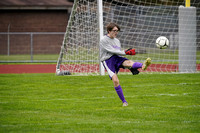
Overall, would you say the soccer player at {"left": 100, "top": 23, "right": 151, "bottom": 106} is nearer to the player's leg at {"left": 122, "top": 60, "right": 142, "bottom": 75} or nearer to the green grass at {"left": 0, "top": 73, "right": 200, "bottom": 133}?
the player's leg at {"left": 122, "top": 60, "right": 142, "bottom": 75}

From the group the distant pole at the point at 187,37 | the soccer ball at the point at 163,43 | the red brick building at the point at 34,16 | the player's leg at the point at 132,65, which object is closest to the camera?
the player's leg at the point at 132,65

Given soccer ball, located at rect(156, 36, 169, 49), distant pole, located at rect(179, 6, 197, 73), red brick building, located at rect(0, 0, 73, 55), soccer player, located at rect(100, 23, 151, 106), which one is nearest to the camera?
soccer player, located at rect(100, 23, 151, 106)

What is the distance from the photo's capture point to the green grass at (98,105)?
6.37m

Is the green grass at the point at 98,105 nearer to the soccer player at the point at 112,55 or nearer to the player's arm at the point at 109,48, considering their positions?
the soccer player at the point at 112,55

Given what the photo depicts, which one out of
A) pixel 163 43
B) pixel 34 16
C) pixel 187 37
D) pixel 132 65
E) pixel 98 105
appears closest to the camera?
pixel 132 65

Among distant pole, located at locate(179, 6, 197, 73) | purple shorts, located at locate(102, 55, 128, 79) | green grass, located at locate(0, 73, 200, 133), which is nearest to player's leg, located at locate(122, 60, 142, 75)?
purple shorts, located at locate(102, 55, 128, 79)

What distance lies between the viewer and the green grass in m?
6.37

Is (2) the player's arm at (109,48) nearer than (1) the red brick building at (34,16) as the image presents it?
Yes

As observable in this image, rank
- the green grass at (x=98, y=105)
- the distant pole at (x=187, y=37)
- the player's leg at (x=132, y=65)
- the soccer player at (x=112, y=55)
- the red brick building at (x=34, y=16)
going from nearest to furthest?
the green grass at (x=98, y=105), the player's leg at (x=132, y=65), the soccer player at (x=112, y=55), the distant pole at (x=187, y=37), the red brick building at (x=34, y=16)

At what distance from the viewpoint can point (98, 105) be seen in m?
8.63

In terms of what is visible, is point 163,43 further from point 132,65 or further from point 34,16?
point 34,16

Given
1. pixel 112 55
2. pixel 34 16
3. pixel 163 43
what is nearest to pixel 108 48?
pixel 112 55

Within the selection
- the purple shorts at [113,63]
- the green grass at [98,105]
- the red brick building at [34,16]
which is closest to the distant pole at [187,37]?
the green grass at [98,105]

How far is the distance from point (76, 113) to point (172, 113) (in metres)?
1.78
